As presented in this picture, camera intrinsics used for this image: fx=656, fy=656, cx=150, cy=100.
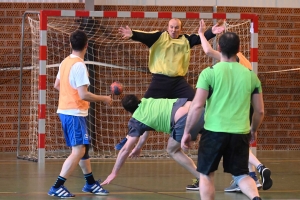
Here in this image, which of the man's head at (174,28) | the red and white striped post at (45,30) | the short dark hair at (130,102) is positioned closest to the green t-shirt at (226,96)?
the short dark hair at (130,102)

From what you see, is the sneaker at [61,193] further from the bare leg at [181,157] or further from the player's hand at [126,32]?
the player's hand at [126,32]

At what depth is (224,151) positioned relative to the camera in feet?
18.2

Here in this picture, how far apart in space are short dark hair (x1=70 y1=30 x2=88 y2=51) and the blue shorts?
77 cm

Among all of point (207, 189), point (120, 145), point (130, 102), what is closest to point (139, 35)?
point (130, 102)

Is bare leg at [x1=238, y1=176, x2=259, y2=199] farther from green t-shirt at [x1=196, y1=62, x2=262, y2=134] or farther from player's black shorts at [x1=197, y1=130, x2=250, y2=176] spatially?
green t-shirt at [x1=196, y1=62, x2=262, y2=134]

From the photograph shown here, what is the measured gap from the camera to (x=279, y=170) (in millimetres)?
10250

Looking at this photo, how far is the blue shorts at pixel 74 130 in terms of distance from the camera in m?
7.21

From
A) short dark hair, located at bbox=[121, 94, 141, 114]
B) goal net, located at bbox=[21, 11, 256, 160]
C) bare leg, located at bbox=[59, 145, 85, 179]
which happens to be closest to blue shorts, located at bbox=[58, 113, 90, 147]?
bare leg, located at bbox=[59, 145, 85, 179]

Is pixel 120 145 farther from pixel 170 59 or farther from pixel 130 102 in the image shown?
pixel 170 59

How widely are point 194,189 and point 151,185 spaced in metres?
0.69

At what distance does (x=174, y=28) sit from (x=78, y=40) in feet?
Answer: 6.45

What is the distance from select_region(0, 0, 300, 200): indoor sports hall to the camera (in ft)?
37.6

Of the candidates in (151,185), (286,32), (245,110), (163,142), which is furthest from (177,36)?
(286,32)

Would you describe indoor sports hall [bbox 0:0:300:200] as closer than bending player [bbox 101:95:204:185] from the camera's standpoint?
No
